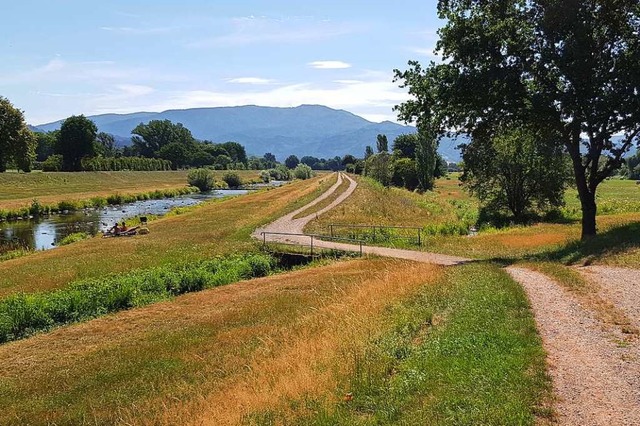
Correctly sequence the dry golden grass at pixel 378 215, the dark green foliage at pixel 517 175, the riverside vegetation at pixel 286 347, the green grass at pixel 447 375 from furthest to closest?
the dark green foliage at pixel 517 175, the dry golden grass at pixel 378 215, the riverside vegetation at pixel 286 347, the green grass at pixel 447 375

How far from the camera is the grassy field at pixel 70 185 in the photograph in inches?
3130

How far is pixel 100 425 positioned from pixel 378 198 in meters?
56.8

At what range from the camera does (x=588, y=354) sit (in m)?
9.84

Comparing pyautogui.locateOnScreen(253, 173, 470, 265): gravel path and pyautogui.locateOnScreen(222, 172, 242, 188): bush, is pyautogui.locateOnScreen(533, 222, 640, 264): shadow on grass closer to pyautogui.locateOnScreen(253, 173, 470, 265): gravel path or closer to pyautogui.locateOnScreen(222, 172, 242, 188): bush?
pyautogui.locateOnScreen(253, 173, 470, 265): gravel path

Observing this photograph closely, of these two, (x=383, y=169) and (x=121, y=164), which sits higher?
(x=121, y=164)

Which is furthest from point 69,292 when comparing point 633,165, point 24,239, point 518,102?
point 633,165

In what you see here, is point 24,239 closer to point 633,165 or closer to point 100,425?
point 100,425

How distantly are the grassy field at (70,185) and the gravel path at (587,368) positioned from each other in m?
74.0

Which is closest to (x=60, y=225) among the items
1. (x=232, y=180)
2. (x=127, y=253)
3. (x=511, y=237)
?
(x=127, y=253)

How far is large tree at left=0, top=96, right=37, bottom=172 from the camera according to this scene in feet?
232

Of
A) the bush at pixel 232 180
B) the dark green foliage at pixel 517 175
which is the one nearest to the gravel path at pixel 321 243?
the dark green foliage at pixel 517 175

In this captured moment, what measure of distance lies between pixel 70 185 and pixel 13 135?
30.1m

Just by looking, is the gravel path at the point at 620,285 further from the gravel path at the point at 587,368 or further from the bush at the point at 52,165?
the bush at the point at 52,165

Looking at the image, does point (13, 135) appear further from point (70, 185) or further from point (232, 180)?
point (232, 180)
